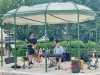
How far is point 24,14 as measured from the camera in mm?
12633

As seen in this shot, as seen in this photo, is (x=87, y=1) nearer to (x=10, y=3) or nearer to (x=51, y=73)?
(x=10, y=3)

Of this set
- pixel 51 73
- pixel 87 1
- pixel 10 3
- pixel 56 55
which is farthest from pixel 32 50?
pixel 10 3

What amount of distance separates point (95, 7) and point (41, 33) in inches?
325

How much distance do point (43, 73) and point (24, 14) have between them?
3226mm

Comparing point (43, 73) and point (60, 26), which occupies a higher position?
point (60, 26)

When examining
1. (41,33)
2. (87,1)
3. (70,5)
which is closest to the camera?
(70,5)

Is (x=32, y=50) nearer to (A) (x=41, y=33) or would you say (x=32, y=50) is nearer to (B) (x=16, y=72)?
(B) (x=16, y=72)

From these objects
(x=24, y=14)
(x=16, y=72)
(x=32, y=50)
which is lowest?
(x=16, y=72)

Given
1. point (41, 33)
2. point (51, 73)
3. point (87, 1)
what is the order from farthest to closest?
point (41, 33)
point (87, 1)
point (51, 73)

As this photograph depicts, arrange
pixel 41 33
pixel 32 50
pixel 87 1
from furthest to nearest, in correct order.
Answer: pixel 41 33
pixel 87 1
pixel 32 50

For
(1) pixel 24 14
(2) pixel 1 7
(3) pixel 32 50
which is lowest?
(3) pixel 32 50

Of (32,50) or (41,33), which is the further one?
(41,33)

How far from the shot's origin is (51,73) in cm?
1170

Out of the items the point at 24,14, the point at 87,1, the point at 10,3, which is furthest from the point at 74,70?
the point at 10,3
